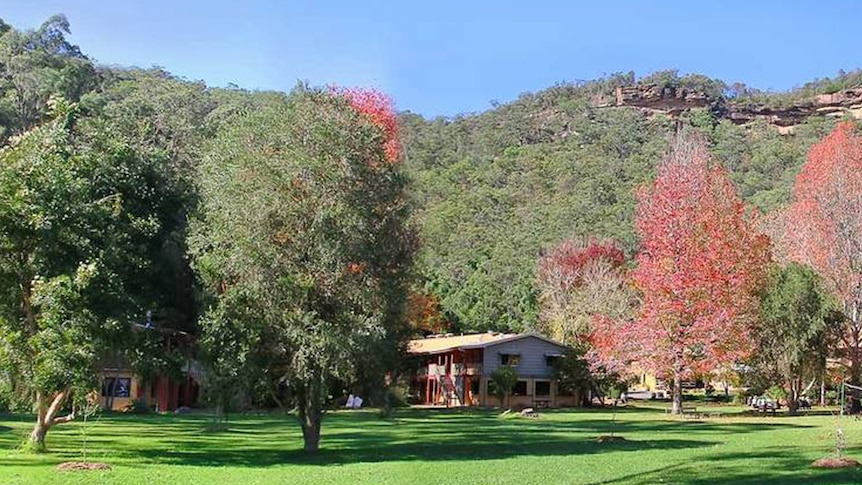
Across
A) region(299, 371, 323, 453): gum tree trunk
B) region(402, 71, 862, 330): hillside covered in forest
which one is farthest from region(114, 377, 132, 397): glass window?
region(299, 371, 323, 453): gum tree trunk

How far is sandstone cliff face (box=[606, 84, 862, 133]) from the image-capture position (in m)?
126

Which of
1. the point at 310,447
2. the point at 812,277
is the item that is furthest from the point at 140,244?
the point at 812,277

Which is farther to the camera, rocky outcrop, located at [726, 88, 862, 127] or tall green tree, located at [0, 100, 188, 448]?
rocky outcrop, located at [726, 88, 862, 127]

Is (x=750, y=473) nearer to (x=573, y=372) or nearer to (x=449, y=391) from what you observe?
(x=573, y=372)

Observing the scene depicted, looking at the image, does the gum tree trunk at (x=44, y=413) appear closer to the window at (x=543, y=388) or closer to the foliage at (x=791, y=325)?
the foliage at (x=791, y=325)

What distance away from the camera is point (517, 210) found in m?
85.2

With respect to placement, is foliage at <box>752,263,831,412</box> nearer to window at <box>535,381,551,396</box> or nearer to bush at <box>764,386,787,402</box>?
bush at <box>764,386,787,402</box>

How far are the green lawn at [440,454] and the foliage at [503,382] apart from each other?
18.7 meters

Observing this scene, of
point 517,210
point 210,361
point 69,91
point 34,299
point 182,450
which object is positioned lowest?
point 182,450

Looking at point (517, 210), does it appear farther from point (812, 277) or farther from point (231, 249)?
point (231, 249)

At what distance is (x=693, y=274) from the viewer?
37594mm

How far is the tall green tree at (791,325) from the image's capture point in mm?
41312

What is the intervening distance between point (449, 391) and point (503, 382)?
19.4ft

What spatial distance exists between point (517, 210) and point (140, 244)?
6455cm
